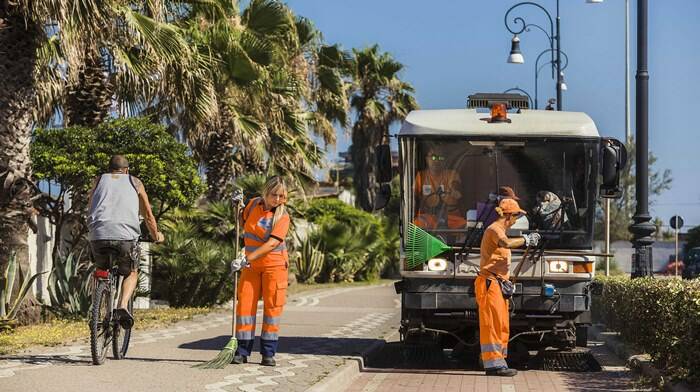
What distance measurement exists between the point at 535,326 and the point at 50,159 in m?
8.60

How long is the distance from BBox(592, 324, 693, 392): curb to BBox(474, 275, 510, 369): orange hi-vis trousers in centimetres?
150

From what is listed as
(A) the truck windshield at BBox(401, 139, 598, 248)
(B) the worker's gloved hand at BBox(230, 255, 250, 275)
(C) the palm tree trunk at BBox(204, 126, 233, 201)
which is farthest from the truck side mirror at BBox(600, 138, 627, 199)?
(C) the palm tree trunk at BBox(204, 126, 233, 201)

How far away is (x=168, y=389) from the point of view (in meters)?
9.48

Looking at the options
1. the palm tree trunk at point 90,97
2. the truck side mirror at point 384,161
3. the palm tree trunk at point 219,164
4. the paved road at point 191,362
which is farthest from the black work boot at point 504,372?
the palm tree trunk at point 219,164

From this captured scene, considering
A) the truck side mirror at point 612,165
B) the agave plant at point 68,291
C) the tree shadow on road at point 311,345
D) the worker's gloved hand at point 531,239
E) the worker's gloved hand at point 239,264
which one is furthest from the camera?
the agave plant at point 68,291

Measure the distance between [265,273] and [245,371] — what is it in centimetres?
100

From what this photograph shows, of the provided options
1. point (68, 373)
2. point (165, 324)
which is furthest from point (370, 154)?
point (68, 373)

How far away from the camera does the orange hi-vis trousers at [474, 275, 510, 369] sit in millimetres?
11945

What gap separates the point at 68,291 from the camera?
1678 centimetres

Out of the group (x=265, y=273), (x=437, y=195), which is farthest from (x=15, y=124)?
(x=437, y=195)

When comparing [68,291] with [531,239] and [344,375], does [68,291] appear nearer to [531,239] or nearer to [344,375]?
[344,375]

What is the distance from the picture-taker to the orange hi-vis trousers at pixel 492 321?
39.2 ft

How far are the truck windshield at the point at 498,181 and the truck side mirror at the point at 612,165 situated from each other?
163mm

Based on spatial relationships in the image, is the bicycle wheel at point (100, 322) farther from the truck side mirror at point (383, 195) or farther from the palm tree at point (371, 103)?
the palm tree at point (371, 103)
